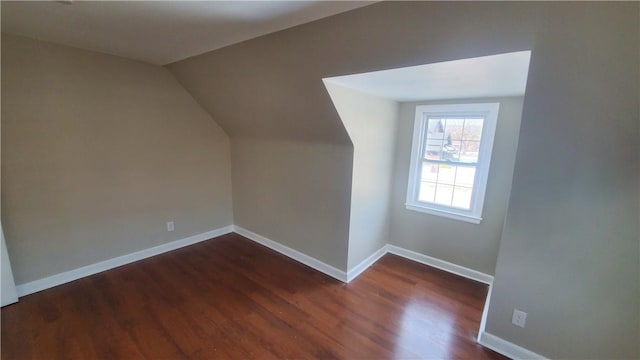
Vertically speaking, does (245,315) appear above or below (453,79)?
below

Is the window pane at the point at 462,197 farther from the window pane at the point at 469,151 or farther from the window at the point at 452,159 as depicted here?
the window pane at the point at 469,151

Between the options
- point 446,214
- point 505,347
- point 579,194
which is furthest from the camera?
point 446,214

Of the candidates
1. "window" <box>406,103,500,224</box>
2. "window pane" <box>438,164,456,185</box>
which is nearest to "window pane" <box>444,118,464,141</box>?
"window" <box>406,103,500,224</box>

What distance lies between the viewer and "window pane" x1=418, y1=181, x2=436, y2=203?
3.10 metres

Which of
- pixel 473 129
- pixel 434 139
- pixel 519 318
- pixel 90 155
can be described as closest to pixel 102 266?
pixel 90 155

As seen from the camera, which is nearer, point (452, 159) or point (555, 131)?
point (555, 131)

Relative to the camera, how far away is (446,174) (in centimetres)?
298

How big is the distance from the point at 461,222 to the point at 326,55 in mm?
2339

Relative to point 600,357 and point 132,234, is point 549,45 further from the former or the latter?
point 132,234

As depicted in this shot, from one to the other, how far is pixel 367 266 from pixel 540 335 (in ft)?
5.32

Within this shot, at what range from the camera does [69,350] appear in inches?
71.3

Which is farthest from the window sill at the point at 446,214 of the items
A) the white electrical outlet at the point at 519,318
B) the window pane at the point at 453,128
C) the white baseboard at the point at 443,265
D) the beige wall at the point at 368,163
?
the white electrical outlet at the point at 519,318

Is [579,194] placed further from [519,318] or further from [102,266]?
[102,266]

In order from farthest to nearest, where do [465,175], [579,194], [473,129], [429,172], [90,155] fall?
[429,172], [465,175], [473,129], [90,155], [579,194]
